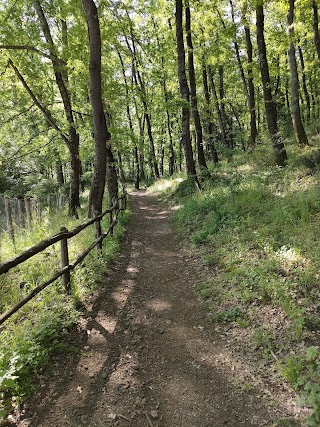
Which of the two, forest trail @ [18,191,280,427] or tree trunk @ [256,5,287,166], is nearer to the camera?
forest trail @ [18,191,280,427]

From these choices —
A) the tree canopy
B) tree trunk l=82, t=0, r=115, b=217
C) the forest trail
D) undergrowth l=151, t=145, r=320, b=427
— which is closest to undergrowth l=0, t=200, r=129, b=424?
the forest trail

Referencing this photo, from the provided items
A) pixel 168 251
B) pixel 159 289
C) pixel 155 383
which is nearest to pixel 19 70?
pixel 168 251

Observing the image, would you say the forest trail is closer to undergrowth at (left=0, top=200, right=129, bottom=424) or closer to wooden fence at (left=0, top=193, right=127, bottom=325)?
undergrowth at (left=0, top=200, right=129, bottom=424)

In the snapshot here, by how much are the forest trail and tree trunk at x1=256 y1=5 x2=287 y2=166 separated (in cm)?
758

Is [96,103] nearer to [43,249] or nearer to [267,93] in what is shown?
[43,249]

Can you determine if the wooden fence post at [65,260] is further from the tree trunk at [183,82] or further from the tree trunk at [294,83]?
the tree trunk at [294,83]

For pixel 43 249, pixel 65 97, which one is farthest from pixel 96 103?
pixel 65 97

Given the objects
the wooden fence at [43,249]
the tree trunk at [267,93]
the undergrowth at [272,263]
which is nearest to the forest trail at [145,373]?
the undergrowth at [272,263]

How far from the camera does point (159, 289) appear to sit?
22.1 feet

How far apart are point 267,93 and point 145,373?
10444 mm

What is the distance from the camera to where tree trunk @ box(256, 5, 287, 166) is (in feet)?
35.9

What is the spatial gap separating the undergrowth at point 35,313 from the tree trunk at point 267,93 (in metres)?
7.38

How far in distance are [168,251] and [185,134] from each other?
7.62 metres

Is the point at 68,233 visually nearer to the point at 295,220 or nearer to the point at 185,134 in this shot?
the point at 295,220
